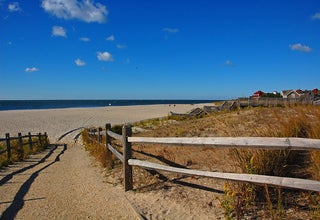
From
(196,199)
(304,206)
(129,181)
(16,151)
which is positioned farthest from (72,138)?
(304,206)

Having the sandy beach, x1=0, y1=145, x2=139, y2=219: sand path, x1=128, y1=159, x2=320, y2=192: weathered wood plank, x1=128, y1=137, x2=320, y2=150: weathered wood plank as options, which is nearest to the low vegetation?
x1=128, y1=159, x2=320, y2=192: weathered wood plank

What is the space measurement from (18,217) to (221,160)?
13.0 ft

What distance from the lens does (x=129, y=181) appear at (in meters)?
5.52

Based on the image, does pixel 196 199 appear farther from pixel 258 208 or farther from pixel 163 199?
pixel 258 208

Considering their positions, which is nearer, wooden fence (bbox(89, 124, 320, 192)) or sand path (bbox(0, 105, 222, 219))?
wooden fence (bbox(89, 124, 320, 192))

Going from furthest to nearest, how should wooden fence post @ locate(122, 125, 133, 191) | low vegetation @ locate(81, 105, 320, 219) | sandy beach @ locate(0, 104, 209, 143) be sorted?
sandy beach @ locate(0, 104, 209, 143) → wooden fence post @ locate(122, 125, 133, 191) → low vegetation @ locate(81, 105, 320, 219)

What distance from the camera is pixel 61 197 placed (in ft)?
17.9

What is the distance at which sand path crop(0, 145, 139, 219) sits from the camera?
458 centimetres

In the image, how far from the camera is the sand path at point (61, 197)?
458 centimetres

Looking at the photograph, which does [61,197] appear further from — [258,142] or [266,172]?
[258,142]

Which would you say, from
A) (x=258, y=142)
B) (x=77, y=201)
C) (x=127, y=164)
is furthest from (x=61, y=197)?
(x=258, y=142)

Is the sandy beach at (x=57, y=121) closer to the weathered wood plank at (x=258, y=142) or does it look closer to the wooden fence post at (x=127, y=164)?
the wooden fence post at (x=127, y=164)

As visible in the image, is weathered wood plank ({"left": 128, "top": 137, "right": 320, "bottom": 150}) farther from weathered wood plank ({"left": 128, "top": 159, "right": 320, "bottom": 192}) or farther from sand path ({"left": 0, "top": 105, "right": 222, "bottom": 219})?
sand path ({"left": 0, "top": 105, "right": 222, "bottom": 219})

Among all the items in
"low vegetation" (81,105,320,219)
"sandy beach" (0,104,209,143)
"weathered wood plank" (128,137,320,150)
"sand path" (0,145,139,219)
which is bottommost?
"sandy beach" (0,104,209,143)
